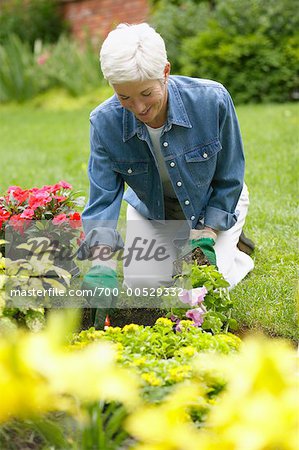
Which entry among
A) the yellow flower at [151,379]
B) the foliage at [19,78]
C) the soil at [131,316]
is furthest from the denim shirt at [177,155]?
the foliage at [19,78]

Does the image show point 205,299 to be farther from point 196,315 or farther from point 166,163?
point 166,163

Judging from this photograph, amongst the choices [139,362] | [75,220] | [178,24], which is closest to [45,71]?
[178,24]

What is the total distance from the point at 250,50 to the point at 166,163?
21.0ft

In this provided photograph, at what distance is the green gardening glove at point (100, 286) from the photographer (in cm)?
260

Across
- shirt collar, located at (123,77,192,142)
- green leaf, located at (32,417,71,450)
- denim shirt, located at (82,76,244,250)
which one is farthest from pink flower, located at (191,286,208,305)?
green leaf, located at (32,417,71,450)

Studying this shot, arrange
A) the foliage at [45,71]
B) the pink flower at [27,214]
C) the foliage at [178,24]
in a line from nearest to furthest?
the pink flower at [27,214] < the foliage at [178,24] < the foliage at [45,71]

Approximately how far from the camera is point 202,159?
2965 mm

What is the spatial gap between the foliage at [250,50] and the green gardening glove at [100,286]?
261 inches

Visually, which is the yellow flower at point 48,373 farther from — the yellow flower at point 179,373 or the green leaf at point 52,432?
the yellow flower at point 179,373

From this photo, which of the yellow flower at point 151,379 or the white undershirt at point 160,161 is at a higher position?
the yellow flower at point 151,379

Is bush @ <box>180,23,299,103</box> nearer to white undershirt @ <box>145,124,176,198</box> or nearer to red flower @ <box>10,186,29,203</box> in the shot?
white undershirt @ <box>145,124,176,198</box>

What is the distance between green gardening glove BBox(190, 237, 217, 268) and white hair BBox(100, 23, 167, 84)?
70 cm

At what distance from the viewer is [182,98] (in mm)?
2887

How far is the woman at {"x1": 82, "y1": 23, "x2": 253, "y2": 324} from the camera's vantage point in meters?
2.70
